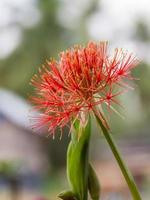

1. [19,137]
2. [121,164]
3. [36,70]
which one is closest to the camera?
[121,164]

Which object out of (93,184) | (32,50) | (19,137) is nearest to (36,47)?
(32,50)

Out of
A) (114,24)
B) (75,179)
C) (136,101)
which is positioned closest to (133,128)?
(136,101)

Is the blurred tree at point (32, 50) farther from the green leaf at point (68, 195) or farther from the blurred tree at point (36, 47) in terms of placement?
the green leaf at point (68, 195)

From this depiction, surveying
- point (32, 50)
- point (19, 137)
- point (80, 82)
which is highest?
point (32, 50)

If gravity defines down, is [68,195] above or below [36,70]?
below

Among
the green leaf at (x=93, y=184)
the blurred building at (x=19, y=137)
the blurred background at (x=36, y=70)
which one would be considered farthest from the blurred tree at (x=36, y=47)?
the green leaf at (x=93, y=184)

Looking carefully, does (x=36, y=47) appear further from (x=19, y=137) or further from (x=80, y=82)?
(x=80, y=82)
